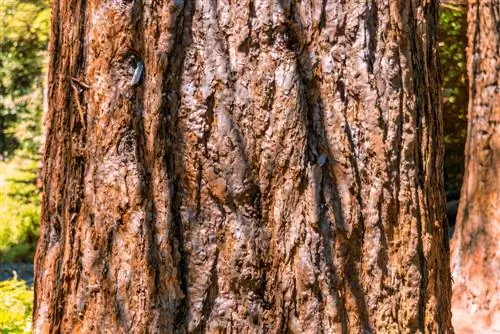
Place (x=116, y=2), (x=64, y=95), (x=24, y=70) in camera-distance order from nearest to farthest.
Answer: (x=116, y=2), (x=64, y=95), (x=24, y=70)

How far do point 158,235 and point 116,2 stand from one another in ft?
2.27

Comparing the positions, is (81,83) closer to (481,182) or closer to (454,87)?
(481,182)

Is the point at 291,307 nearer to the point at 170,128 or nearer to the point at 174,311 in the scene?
the point at 174,311

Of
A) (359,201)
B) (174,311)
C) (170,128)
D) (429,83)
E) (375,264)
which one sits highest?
(429,83)

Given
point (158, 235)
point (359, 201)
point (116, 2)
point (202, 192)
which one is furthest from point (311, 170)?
point (116, 2)

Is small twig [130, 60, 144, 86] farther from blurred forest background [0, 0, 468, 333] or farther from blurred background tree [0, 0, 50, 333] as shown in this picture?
blurred background tree [0, 0, 50, 333]

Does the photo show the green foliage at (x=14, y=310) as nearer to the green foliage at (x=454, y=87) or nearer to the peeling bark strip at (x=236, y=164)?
the peeling bark strip at (x=236, y=164)

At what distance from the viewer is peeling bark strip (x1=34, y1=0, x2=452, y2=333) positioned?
2303 millimetres

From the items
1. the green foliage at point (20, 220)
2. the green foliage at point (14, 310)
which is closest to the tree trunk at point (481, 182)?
the green foliage at point (14, 310)

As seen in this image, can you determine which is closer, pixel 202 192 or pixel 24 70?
pixel 202 192

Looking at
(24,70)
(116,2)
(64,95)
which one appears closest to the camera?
(116,2)

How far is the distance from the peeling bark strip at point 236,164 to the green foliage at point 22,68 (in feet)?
37.5

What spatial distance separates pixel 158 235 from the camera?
7.63ft

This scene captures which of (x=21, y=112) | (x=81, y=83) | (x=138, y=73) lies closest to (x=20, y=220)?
(x=21, y=112)
